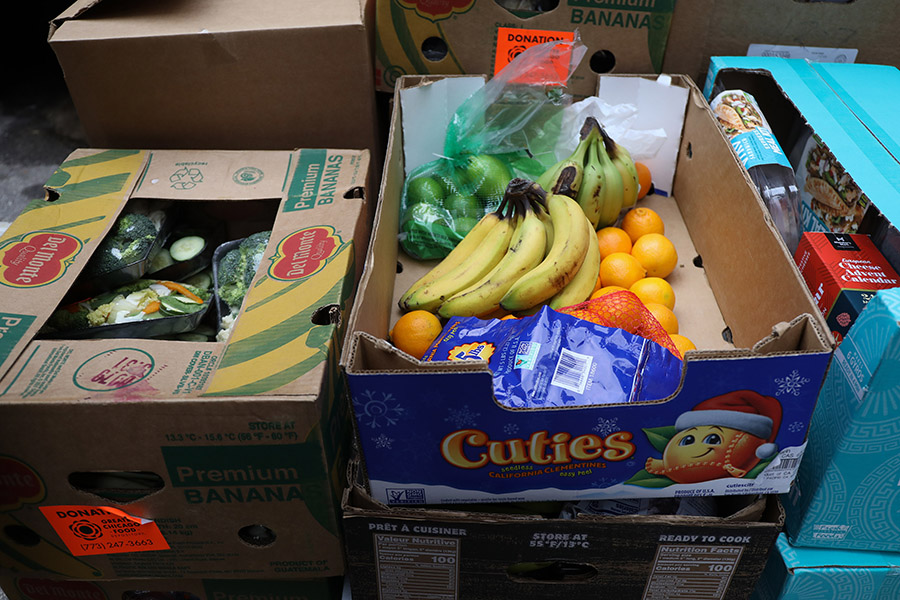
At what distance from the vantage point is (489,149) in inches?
55.4

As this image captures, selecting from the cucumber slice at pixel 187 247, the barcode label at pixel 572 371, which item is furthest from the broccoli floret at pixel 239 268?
the barcode label at pixel 572 371

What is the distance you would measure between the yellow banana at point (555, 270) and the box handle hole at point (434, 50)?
549mm

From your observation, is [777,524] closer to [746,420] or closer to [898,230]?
[746,420]

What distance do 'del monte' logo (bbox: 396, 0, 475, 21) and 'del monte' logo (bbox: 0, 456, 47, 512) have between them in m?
1.08

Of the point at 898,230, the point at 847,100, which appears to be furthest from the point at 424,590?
the point at 847,100

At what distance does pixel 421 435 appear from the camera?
778mm

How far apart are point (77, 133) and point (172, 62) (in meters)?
2.12

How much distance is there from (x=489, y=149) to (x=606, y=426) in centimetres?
81

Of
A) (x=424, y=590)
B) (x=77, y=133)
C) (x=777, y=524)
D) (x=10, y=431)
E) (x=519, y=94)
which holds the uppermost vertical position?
(x=519, y=94)

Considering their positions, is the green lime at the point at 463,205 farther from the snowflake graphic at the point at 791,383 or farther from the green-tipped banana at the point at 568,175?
the snowflake graphic at the point at 791,383

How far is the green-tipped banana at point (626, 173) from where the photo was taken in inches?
50.8

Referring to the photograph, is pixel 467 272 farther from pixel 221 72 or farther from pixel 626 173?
pixel 221 72

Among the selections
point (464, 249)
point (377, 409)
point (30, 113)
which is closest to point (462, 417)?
point (377, 409)

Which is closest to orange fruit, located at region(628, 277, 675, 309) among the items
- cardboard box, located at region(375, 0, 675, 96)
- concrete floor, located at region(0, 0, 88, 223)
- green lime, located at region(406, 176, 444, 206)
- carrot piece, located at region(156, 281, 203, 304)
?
green lime, located at region(406, 176, 444, 206)
